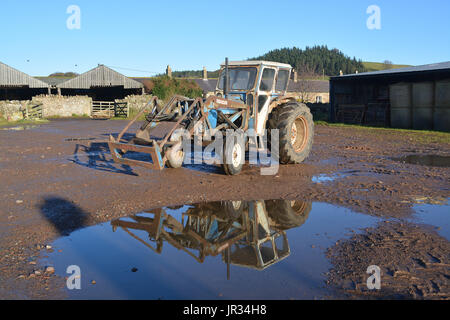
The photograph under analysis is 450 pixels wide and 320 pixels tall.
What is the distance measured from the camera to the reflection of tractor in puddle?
4.28 meters

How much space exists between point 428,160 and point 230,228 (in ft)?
23.6

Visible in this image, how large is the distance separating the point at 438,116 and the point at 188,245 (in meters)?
18.0

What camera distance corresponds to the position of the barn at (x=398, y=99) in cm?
1864

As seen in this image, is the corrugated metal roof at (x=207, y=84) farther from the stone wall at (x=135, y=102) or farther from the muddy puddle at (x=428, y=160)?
the muddy puddle at (x=428, y=160)

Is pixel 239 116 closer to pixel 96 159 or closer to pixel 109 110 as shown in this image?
pixel 96 159

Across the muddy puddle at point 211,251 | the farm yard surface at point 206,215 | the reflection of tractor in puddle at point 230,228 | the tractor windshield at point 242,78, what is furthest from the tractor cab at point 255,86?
the muddy puddle at point 211,251

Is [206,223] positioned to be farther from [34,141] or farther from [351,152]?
[34,141]

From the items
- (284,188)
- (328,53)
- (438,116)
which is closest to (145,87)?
(438,116)

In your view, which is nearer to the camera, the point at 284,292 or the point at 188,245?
the point at 284,292

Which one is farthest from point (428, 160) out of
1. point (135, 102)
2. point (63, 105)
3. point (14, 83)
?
point (14, 83)

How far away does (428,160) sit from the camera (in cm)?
998

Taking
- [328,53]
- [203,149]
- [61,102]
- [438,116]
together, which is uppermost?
[328,53]

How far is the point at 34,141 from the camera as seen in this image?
14.2m
